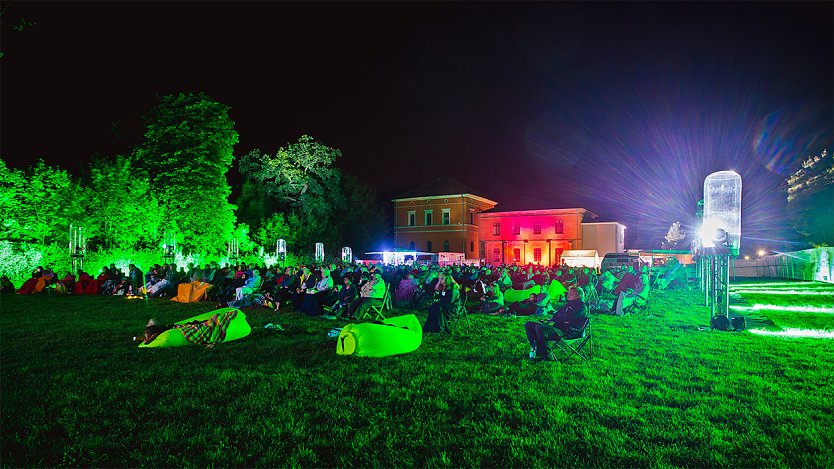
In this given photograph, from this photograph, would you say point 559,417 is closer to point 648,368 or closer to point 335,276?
point 648,368

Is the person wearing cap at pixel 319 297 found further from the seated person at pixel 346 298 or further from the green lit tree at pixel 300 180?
the green lit tree at pixel 300 180

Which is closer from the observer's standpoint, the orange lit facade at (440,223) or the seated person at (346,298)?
the seated person at (346,298)

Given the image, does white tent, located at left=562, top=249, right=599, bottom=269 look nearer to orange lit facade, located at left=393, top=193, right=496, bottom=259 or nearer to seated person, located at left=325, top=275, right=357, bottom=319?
orange lit facade, located at left=393, top=193, right=496, bottom=259

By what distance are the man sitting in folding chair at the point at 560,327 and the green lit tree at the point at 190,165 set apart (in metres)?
26.2

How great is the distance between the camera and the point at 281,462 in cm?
404

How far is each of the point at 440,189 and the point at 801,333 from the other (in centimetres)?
4874

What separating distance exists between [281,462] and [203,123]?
3048 cm

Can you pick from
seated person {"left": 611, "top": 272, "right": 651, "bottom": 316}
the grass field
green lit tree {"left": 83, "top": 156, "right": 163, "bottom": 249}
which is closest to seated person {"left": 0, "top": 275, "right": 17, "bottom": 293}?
green lit tree {"left": 83, "top": 156, "right": 163, "bottom": 249}

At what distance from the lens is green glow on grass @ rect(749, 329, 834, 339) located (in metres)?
9.40

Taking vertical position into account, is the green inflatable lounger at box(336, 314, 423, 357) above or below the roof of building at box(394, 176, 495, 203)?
below

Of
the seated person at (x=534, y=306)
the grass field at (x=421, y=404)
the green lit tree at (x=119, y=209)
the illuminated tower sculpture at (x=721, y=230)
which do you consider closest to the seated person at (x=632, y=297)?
the seated person at (x=534, y=306)

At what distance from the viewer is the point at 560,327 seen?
25.3ft

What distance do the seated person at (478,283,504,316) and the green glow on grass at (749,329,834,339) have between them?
5.52 meters

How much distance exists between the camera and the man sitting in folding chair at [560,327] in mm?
7527
